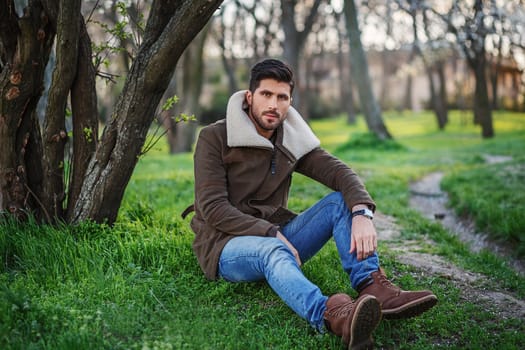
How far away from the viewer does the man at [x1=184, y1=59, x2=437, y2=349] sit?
3.46 meters

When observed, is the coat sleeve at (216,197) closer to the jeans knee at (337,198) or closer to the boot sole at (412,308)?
the jeans knee at (337,198)

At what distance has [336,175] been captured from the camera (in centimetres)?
409

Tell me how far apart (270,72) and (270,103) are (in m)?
0.21

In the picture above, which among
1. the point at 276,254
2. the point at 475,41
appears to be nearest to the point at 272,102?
the point at 276,254

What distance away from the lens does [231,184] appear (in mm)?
4004

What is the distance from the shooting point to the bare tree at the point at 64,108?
4.39 metres

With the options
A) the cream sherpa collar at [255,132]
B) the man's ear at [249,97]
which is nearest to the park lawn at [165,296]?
Answer: the cream sherpa collar at [255,132]

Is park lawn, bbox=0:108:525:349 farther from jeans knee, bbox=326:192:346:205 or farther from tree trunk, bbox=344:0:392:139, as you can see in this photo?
tree trunk, bbox=344:0:392:139

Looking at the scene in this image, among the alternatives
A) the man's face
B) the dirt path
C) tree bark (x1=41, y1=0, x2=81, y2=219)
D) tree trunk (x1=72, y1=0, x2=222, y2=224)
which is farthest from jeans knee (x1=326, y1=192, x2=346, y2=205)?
tree bark (x1=41, y1=0, x2=81, y2=219)

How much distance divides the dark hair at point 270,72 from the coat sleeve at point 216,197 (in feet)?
1.49

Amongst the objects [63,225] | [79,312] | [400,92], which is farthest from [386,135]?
[400,92]

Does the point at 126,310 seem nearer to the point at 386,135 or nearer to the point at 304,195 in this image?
the point at 304,195

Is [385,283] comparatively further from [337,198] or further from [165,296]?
[165,296]

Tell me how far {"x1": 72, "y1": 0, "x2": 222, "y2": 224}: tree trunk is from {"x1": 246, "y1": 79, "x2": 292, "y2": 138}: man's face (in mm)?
732
